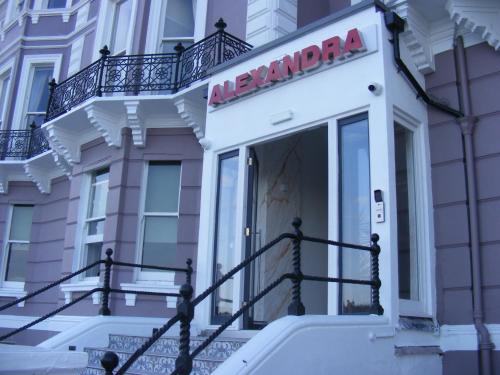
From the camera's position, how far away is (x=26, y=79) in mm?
14094

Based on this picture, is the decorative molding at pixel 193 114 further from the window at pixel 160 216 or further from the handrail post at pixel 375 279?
the handrail post at pixel 375 279

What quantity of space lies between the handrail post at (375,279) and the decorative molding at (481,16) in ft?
→ 9.44

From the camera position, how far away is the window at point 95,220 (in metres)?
10.2

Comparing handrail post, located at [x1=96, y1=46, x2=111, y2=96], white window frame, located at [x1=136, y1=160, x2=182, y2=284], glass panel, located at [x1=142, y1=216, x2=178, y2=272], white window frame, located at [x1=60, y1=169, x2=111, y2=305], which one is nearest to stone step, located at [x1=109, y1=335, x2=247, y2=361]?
white window frame, located at [x1=136, y1=160, x2=182, y2=284]

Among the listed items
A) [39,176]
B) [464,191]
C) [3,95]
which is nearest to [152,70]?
[39,176]

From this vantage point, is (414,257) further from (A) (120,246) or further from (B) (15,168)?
(B) (15,168)

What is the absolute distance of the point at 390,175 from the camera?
19.0 feet

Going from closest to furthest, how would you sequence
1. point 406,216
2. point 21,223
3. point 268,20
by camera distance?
point 406,216 → point 268,20 → point 21,223

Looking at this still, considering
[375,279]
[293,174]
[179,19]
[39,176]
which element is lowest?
[375,279]

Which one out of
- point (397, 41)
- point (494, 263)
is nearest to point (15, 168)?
point (397, 41)

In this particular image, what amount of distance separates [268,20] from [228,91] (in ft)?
6.98

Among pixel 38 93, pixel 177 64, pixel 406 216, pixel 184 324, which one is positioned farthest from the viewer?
pixel 38 93

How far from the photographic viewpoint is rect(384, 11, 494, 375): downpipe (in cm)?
577

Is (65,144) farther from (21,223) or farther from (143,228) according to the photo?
(21,223)
